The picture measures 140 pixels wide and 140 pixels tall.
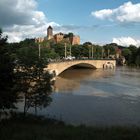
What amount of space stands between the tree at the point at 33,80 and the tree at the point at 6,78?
3147mm

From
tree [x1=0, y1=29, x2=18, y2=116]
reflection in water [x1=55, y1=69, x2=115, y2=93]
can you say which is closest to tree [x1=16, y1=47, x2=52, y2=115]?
tree [x1=0, y1=29, x2=18, y2=116]

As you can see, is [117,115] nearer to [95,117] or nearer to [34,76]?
[95,117]

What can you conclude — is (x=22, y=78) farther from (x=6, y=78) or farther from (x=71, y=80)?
(x=71, y=80)

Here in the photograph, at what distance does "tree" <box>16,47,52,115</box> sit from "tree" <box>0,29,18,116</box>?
315 centimetres

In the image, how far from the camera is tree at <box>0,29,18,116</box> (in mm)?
19938

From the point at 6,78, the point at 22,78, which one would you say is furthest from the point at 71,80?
the point at 6,78

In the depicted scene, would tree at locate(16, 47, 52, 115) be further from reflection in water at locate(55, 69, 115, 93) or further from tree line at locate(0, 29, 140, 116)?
reflection in water at locate(55, 69, 115, 93)

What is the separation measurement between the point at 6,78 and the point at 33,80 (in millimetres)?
5210

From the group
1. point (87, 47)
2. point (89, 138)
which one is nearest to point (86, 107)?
point (89, 138)

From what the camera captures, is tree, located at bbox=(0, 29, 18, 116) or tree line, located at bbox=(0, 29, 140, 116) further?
tree line, located at bbox=(0, 29, 140, 116)

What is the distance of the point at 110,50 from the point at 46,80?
15409 cm

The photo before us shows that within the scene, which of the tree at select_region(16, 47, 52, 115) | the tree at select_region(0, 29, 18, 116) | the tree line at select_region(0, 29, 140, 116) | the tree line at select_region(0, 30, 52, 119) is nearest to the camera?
the tree at select_region(0, 29, 18, 116)

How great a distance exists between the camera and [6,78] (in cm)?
2053

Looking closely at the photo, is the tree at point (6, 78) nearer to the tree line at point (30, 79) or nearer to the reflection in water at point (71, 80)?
the tree line at point (30, 79)
